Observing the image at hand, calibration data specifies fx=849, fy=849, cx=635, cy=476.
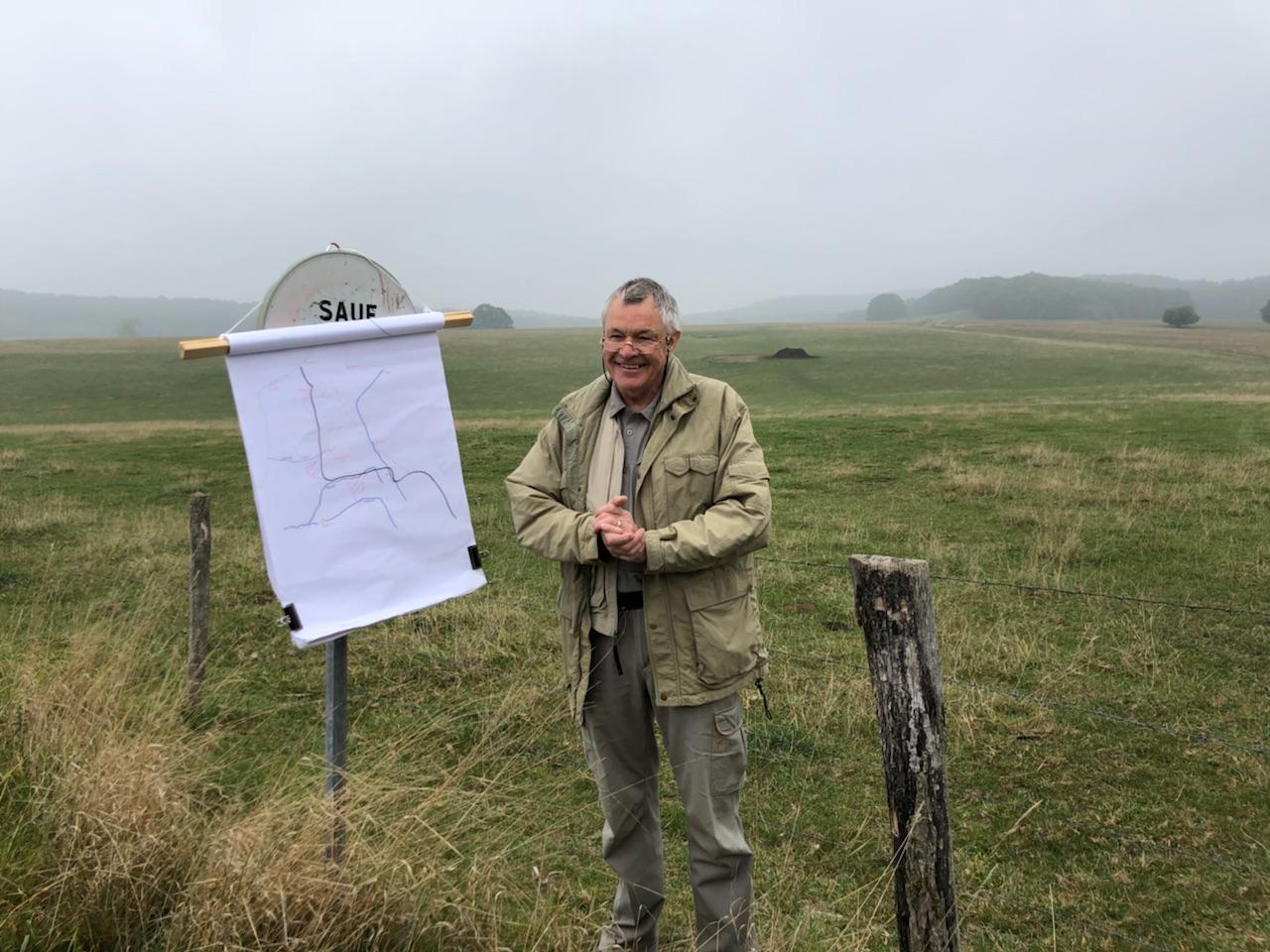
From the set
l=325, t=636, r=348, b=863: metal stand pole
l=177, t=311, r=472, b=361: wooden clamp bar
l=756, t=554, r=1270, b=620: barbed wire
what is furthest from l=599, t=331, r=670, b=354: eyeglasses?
l=756, t=554, r=1270, b=620: barbed wire

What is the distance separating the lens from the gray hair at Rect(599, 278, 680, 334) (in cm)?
298

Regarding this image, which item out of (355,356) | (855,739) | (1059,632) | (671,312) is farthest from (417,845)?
(1059,632)

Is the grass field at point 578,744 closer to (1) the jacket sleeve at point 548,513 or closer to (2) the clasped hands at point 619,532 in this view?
(1) the jacket sleeve at point 548,513

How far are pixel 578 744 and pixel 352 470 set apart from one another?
2.68m

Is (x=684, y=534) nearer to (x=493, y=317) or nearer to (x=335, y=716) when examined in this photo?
(x=335, y=716)

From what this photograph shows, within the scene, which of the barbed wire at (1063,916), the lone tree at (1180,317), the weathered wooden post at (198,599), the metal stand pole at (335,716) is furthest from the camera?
the lone tree at (1180,317)

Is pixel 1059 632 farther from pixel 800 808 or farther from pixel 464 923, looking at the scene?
pixel 464 923

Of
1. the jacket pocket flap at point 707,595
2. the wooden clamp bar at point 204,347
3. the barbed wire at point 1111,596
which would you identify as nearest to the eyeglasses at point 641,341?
the jacket pocket flap at point 707,595

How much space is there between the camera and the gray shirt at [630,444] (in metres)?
3.03

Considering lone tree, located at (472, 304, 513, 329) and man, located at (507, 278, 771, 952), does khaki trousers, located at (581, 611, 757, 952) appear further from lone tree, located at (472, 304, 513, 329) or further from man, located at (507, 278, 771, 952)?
lone tree, located at (472, 304, 513, 329)

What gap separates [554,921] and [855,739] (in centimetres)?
275

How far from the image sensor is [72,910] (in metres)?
2.71

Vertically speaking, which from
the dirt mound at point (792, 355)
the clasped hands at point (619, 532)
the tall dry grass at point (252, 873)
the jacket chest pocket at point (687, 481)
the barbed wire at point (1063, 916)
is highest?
the jacket chest pocket at point (687, 481)

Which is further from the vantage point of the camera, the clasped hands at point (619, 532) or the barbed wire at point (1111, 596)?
the barbed wire at point (1111, 596)
